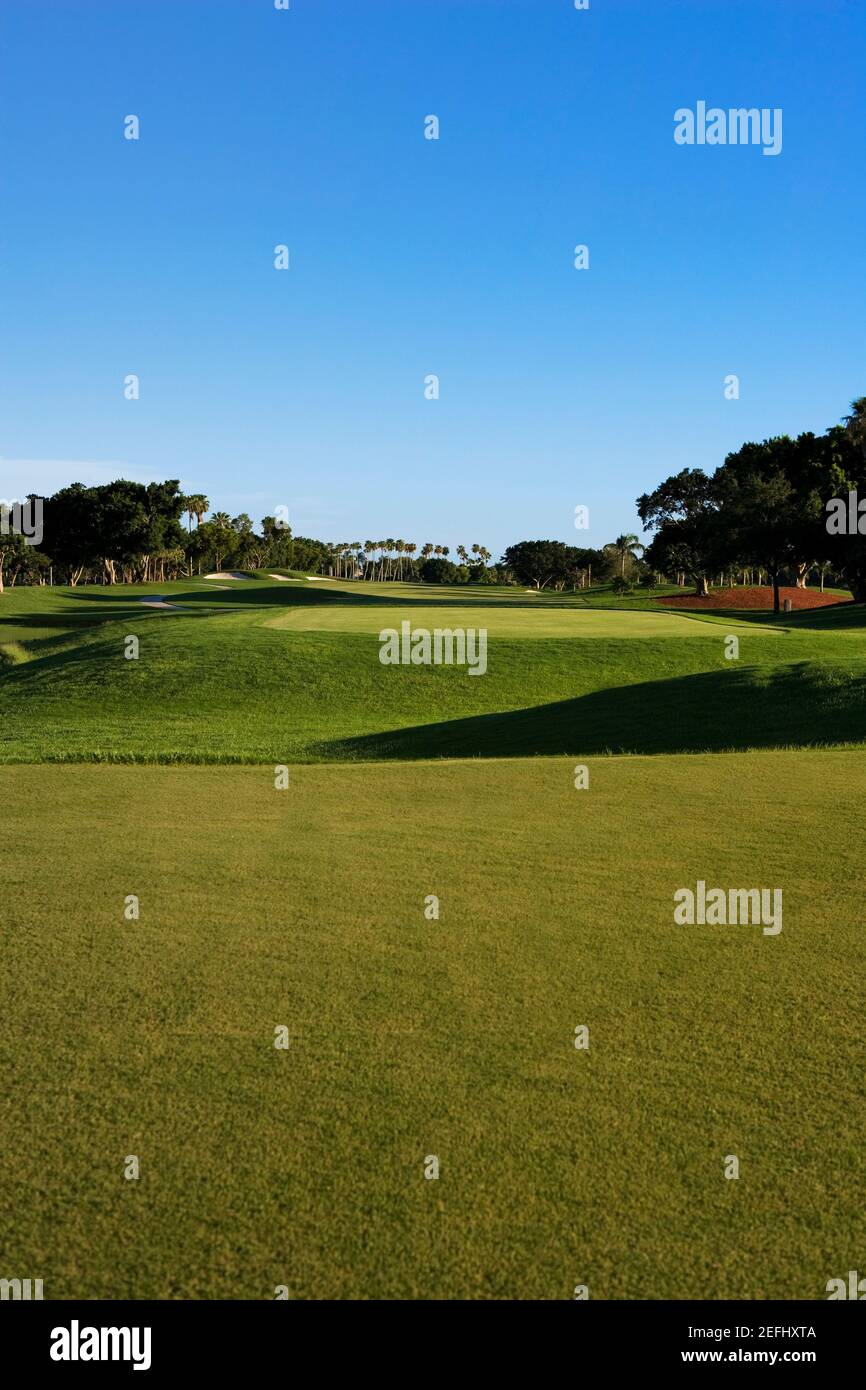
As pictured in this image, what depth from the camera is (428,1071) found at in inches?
243

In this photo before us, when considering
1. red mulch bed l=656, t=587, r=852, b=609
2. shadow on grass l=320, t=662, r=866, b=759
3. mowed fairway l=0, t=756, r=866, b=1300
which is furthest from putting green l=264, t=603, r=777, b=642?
red mulch bed l=656, t=587, r=852, b=609

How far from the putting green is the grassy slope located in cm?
19

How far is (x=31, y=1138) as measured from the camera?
5.44 meters

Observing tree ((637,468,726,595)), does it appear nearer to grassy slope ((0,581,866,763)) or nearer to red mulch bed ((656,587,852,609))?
red mulch bed ((656,587,852,609))

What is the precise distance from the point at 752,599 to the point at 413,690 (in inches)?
2413

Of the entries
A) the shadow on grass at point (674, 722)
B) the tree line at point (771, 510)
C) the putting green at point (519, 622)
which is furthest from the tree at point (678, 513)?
the shadow on grass at point (674, 722)

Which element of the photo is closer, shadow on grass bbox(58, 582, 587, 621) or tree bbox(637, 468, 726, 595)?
shadow on grass bbox(58, 582, 587, 621)

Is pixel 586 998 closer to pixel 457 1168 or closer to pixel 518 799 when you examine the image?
pixel 457 1168

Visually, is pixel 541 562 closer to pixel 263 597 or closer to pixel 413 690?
pixel 263 597

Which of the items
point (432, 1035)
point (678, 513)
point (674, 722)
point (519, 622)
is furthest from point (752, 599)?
point (432, 1035)

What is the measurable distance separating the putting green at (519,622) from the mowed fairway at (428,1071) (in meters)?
29.9

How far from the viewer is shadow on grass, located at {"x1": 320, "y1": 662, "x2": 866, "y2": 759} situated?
2172cm

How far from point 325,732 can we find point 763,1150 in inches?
886
